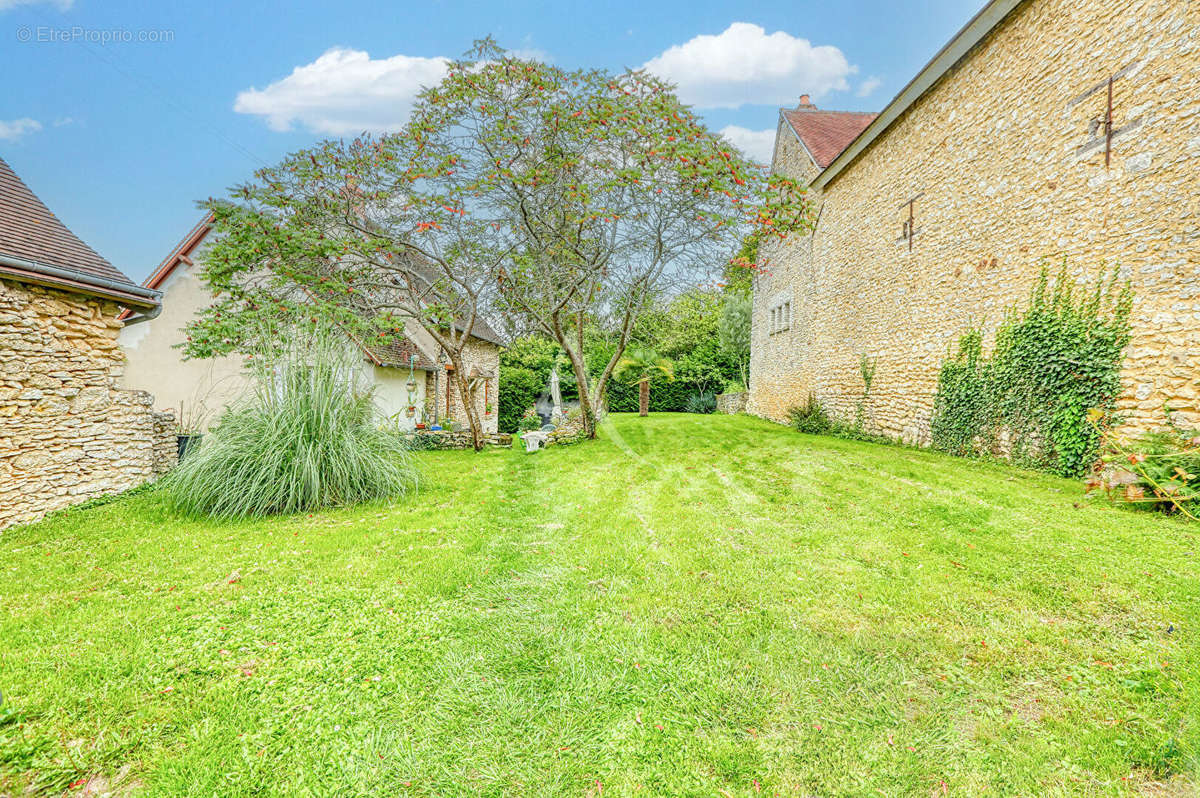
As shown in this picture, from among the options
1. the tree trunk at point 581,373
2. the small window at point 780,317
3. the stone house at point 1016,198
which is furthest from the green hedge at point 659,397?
the tree trunk at point 581,373

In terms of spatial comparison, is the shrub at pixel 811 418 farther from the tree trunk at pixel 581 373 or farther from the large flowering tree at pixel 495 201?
the tree trunk at pixel 581 373

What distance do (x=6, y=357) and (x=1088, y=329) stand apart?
37.5ft

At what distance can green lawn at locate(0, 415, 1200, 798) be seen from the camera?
1.55 m

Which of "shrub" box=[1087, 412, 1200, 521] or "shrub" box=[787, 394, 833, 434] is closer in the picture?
"shrub" box=[1087, 412, 1200, 521]

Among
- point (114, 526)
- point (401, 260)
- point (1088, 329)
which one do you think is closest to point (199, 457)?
point (114, 526)

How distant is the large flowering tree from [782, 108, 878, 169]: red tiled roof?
4230mm

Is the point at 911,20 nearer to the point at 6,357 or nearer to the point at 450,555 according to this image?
the point at 450,555

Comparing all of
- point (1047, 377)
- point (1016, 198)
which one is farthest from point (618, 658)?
point (1016, 198)

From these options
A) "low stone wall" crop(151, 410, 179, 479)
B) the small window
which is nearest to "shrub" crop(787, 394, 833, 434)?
the small window

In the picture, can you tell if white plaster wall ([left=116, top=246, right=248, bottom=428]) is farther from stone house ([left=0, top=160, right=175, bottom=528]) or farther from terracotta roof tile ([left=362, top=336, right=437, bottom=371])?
stone house ([left=0, top=160, right=175, bottom=528])

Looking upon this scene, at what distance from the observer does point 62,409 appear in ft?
17.3

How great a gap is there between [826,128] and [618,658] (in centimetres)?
1574

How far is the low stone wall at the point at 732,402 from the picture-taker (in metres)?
19.1

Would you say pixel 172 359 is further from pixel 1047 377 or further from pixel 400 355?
pixel 1047 377
